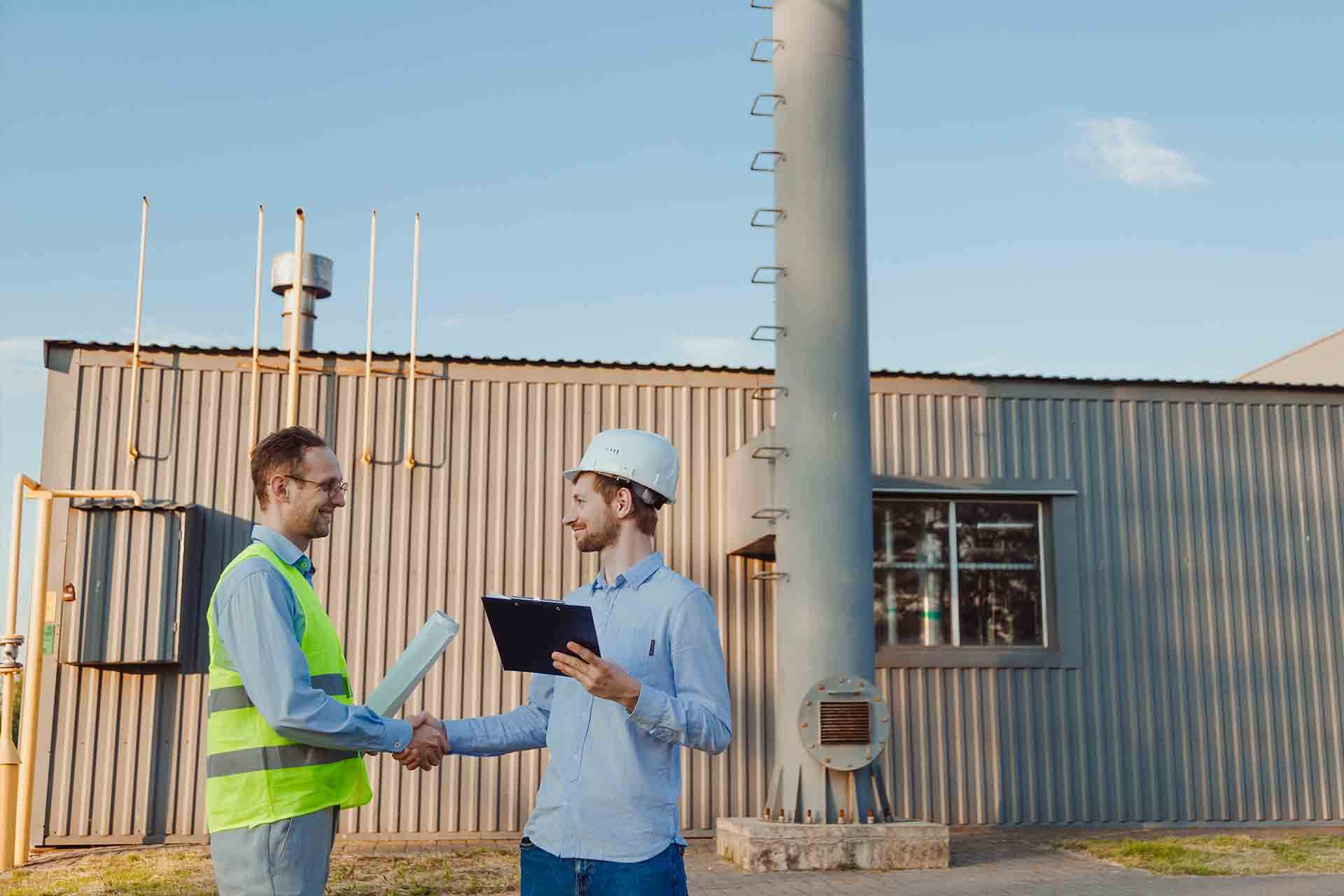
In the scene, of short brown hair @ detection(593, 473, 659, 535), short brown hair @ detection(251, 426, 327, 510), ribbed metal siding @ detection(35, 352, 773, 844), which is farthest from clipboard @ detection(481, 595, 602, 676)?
ribbed metal siding @ detection(35, 352, 773, 844)

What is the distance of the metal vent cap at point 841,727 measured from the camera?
10078mm

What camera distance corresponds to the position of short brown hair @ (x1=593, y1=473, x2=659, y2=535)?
12.9 ft

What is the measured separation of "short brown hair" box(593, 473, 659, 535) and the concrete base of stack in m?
6.32

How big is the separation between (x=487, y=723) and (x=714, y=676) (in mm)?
880

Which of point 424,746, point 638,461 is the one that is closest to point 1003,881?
point 424,746

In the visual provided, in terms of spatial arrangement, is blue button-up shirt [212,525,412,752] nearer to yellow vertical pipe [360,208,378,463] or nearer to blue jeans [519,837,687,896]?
blue jeans [519,837,687,896]

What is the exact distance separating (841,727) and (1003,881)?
1525 millimetres

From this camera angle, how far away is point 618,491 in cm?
394

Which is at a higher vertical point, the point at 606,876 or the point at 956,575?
the point at 956,575

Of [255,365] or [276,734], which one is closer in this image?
[276,734]

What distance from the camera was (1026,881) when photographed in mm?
9422

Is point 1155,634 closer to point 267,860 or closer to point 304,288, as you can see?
point 304,288

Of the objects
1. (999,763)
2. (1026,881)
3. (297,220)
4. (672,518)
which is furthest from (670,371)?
(1026,881)

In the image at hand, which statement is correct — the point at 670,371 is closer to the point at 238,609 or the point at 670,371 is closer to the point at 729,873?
the point at 729,873
